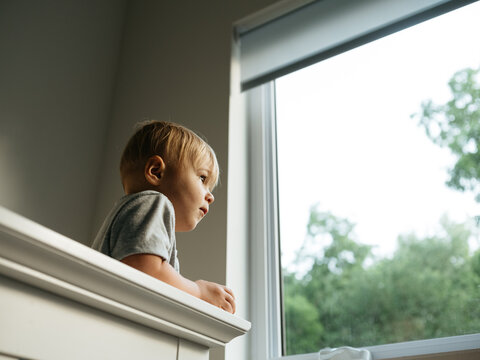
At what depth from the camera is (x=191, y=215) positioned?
3.00 ft

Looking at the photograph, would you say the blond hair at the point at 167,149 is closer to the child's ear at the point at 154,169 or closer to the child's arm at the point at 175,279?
the child's ear at the point at 154,169

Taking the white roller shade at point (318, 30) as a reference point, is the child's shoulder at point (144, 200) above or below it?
below

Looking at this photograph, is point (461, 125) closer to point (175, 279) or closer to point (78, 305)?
point (175, 279)

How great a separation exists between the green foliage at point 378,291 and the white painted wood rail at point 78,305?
917 mm

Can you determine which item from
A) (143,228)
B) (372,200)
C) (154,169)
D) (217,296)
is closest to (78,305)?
(143,228)

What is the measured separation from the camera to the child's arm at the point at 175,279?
0.67 metres

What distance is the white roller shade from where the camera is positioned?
5.15 ft

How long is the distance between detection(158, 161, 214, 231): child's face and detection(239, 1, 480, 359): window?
0.72 metres

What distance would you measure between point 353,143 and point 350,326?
0.56 m

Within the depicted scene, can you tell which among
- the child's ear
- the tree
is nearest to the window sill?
the tree

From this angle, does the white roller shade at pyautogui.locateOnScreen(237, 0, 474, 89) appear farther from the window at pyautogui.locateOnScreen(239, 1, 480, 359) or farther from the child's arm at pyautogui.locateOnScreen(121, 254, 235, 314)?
the child's arm at pyautogui.locateOnScreen(121, 254, 235, 314)

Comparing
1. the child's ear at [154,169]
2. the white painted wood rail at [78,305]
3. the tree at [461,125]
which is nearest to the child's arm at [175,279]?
the white painted wood rail at [78,305]

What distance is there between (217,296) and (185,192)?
7.9 inches

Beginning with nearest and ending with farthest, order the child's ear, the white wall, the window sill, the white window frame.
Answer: the child's ear → the window sill → the white window frame → the white wall
